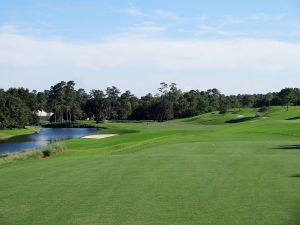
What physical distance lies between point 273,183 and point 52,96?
→ 180 meters

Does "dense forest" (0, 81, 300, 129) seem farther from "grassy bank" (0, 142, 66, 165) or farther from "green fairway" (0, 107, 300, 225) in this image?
"green fairway" (0, 107, 300, 225)

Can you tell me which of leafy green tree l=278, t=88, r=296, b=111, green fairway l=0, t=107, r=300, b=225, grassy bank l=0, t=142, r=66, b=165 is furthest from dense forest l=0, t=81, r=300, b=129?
green fairway l=0, t=107, r=300, b=225

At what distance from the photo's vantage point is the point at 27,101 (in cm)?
15138

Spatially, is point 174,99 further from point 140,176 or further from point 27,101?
point 140,176

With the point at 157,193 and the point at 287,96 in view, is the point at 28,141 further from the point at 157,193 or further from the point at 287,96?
the point at 157,193

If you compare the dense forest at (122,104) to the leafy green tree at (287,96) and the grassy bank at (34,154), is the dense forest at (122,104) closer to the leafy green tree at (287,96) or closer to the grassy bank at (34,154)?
the leafy green tree at (287,96)

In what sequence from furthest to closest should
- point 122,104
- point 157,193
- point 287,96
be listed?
point 122,104 < point 287,96 < point 157,193

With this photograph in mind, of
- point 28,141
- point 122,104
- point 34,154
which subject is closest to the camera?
point 34,154

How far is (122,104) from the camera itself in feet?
613

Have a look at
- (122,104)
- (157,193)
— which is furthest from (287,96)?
(157,193)

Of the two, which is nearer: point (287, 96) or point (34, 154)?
point (34, 154)

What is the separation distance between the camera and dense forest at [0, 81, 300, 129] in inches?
5576

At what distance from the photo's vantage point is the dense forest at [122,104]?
142 meters

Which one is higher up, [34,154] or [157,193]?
[157,193]
